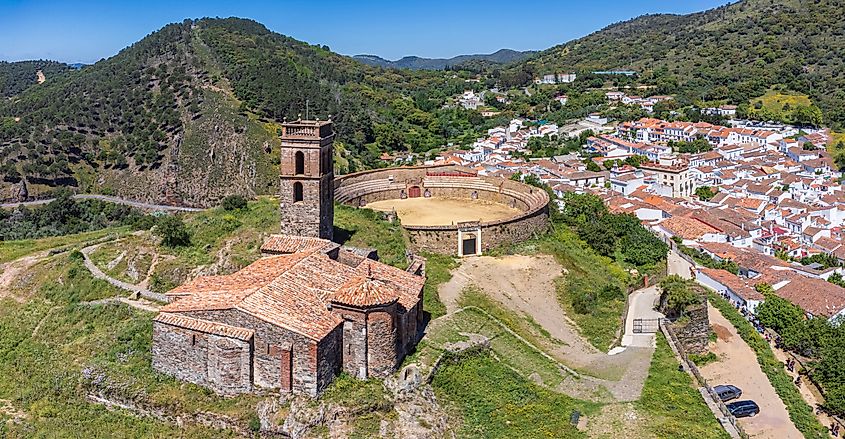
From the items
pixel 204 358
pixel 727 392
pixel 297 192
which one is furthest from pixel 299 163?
pixel 727 392

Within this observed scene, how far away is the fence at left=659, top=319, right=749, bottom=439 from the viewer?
71.1ft

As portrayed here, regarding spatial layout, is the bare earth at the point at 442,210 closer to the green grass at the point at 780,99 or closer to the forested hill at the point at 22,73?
the green grass at the point at 780,99

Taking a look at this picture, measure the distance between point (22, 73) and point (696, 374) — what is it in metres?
181

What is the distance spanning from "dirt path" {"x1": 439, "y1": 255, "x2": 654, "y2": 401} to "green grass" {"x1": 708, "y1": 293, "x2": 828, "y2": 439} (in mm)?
5962

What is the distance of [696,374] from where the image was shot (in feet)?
80.6

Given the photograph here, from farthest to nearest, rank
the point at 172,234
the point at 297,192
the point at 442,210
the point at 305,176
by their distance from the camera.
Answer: the point at 442,210 → the point at 172,234 → the point at 297,192 → the point at 305,176

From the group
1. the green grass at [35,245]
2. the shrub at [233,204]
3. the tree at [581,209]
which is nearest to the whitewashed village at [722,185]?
the tree at [581,209]

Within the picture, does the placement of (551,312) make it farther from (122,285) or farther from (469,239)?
(122,285)

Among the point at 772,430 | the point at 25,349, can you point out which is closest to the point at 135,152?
the point at 25,349

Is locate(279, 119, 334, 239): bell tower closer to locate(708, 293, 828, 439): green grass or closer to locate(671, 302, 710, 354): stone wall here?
locate(671, 302, 710, 354): stone wall

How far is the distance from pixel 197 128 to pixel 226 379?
2444 inches

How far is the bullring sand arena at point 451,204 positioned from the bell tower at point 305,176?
7184mm

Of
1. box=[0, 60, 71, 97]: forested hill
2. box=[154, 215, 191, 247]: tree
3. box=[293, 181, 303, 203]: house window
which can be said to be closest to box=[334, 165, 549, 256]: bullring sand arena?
box=[293, 181, 303, 203]: house window

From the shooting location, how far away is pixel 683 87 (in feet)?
408
